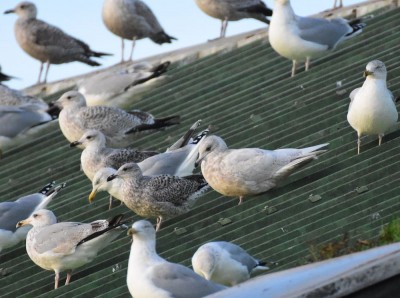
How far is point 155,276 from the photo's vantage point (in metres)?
12.7

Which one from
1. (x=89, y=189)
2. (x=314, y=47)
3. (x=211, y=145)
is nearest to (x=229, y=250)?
(x=211, y=145)

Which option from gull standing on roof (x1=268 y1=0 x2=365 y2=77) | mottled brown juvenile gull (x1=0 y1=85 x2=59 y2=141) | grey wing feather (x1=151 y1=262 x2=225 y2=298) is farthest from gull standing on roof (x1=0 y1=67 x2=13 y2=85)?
grey wing feather (x1=151 y1=262 x2=225 y2=298)

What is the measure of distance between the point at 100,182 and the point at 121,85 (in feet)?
14.2

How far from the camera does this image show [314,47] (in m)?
18.7

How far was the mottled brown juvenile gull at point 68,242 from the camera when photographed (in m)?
15.1

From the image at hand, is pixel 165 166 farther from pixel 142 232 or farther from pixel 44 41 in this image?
pixel 44 41

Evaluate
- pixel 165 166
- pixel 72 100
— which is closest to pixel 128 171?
pixel 165 166

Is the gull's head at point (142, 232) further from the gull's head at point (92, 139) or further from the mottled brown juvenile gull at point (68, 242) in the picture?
the gull's head at point (92, 139)

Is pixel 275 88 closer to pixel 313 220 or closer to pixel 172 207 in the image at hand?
pixel 172 207

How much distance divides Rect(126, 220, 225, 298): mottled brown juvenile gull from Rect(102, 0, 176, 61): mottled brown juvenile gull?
11.9 meters

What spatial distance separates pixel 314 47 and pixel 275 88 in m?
0.63

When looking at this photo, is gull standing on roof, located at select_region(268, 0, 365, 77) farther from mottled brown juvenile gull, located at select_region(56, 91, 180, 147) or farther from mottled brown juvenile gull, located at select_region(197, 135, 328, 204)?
mottled brown juvenile gull, located at select_region(197, 135, 328, 204)

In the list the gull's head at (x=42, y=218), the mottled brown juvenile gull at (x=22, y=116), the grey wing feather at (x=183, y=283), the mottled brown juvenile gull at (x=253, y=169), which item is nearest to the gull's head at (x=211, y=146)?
the mottled brown juvenile gull at (x=253, y=169)

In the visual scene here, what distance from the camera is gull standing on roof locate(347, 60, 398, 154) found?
1531 cm
